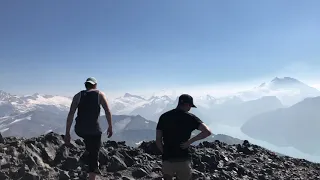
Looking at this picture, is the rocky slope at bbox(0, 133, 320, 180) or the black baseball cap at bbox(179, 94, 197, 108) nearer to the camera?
the black baseball cap at bbox(179, 94, 197, 108)

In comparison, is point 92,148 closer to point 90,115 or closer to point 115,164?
point 90,115

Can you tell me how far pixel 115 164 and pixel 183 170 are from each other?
6.85 meters

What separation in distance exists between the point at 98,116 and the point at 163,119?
9.92 feet

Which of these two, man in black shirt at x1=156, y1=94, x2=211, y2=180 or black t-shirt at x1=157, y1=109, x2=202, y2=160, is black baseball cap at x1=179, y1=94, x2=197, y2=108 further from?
black t-shirt at x1=157, y1=109, x2=202, y2=160

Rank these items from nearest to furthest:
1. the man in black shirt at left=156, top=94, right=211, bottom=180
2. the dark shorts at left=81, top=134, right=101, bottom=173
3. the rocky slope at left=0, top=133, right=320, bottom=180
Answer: the man in black shirt at left=156, top=94, right=211, bottom=180 < the dark shorts at left=81, top=134, right=101, bottom=173 < the rocky slope at left=0, top=133, right=320, bottom=180

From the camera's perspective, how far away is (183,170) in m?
8.08

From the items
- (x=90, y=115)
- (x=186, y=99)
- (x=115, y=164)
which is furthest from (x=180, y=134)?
(x=115, y=164)

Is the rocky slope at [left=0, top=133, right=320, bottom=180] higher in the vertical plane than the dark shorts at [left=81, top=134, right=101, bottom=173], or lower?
lower

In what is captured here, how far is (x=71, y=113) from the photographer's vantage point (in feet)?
32.4

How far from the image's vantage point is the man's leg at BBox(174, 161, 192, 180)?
26.4 feet

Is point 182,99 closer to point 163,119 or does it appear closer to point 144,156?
point 163,119

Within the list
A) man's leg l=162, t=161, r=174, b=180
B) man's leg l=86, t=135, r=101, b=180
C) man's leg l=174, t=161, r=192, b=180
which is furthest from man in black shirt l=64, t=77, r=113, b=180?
man's leg l=174, t=161, r=192, b=180

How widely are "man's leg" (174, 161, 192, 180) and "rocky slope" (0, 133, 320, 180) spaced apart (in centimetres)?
528

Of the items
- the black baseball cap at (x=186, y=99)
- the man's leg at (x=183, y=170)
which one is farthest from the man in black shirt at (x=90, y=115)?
the man's leg at (x=183, y=170)
